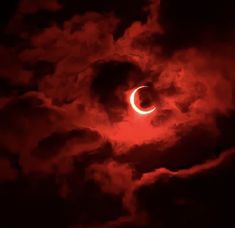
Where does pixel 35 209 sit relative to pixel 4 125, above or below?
below

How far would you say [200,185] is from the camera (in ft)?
11.4

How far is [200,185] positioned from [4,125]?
186cm

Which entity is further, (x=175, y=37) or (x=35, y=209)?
(x=35, y=209)

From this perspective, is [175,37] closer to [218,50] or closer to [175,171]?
[218,50]

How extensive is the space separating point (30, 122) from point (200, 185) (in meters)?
1.65

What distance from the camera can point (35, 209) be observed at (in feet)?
11.3

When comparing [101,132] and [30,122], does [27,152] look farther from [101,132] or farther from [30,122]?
[101,132]

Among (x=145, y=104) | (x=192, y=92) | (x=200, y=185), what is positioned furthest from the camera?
(x=200, y=185)

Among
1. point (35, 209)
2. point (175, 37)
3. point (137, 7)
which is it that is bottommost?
point (35, 209)

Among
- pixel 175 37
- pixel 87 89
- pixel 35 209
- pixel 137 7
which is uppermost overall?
pixel 137 7

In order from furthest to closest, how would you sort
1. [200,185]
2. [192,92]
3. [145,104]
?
[200,185], [192,92], [145,104]

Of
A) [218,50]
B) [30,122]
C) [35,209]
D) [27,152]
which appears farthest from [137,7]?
[35,209]

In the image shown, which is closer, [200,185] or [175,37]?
[175,37]

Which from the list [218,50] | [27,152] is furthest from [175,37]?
[27,152]
